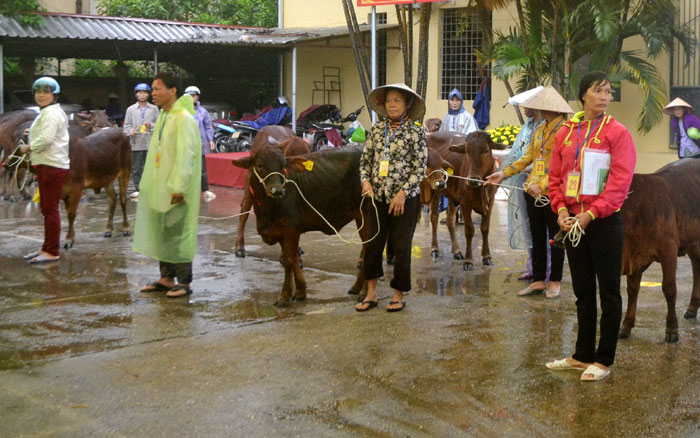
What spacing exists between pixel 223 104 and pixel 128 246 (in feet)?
51.0

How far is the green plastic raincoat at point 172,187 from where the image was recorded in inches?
321

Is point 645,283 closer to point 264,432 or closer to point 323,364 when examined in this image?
point 323,364

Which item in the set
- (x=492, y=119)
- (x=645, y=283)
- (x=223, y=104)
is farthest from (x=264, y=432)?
(x=223, y=104)

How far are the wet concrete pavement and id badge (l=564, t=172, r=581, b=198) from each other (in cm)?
120

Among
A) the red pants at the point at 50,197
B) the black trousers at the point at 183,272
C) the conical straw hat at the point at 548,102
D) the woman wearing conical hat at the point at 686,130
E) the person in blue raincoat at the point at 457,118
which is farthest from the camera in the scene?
the person in blue raincoat at the point at 457,118

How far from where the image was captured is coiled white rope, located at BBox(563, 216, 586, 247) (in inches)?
224

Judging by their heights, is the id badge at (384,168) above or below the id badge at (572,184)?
above

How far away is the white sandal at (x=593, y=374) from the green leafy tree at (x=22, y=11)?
18952mm

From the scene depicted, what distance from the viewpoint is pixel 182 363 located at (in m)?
6.22

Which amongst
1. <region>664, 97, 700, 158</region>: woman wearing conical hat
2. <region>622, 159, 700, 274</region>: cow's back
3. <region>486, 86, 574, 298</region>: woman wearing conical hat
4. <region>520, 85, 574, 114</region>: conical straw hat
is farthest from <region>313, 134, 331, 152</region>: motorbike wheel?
<region>622, 159, 700, 274</region>: cow's back

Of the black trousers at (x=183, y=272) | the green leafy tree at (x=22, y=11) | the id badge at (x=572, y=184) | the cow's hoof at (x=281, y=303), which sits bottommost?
the cow's hoof at (x=281, y=303)

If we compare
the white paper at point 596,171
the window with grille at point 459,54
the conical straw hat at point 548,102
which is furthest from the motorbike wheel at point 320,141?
the white paper at point 596,171

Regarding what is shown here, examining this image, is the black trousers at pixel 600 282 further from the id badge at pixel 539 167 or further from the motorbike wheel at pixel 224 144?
the motorbike wheel at pixel 224 144

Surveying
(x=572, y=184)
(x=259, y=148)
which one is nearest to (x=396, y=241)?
(x=572, y=184)
